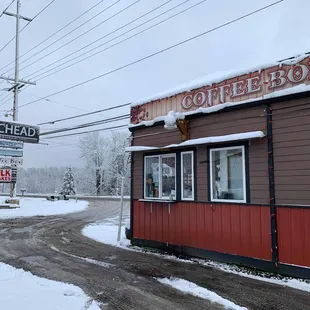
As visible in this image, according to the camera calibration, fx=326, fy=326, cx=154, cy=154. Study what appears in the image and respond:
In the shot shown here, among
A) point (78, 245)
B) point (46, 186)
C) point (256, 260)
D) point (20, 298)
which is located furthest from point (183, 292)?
point (46, 186)

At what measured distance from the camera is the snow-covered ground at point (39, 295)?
4.46m

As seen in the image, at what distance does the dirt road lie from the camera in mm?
4828

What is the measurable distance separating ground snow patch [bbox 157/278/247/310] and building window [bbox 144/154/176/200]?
112 inches

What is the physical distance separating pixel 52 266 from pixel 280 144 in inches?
211

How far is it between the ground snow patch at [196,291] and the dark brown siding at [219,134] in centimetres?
223

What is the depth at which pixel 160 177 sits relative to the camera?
8.98 meters

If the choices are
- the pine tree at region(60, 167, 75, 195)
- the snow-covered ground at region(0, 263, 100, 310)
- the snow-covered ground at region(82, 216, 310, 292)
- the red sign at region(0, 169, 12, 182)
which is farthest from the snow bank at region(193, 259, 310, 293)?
the pine tree at region(60, 167, 75, 195)

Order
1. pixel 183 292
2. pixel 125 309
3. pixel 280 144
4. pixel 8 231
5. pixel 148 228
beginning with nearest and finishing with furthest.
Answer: pixel 125 309, pixel 183 292, pixel 280 144, pixel 148 228, pixel 8 231

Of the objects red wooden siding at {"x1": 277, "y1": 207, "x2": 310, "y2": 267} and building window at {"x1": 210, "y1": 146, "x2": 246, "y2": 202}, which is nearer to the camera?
red wooden siding at {"x1": 277, "y1": 207, "x2": 310, "y2": 267}

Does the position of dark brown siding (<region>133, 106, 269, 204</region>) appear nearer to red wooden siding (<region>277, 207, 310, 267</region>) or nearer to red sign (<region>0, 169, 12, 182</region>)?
red wooden siding (<region>277, 207, 310, 267</region>)

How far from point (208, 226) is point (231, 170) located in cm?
141

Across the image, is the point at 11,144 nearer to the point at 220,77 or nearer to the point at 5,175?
the point at 5,175

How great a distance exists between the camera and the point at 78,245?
9.61m

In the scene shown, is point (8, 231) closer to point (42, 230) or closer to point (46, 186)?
point (42, 230)
